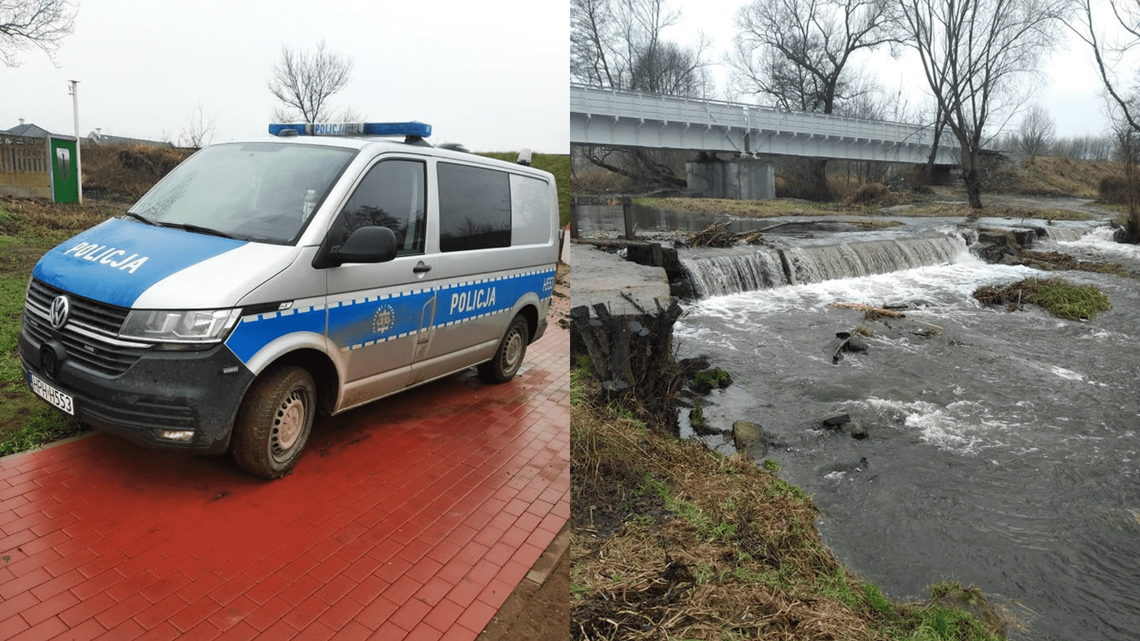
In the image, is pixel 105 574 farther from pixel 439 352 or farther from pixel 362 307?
pixel 439 352

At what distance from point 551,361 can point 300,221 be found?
3648mm

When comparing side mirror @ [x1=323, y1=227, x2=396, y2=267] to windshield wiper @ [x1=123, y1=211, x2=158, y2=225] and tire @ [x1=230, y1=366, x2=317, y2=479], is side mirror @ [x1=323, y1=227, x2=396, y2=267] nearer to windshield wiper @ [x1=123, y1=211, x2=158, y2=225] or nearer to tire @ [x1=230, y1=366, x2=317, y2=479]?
tire @ [x1=230, y1=366, x2=317, y2=479]

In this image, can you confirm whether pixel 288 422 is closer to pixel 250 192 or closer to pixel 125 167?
pixel 250 192

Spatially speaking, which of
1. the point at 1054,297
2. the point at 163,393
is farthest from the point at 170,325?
the point at 1054,297

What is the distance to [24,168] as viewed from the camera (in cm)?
1599

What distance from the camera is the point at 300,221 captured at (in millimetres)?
4004

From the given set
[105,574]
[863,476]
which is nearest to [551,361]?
[863,476]

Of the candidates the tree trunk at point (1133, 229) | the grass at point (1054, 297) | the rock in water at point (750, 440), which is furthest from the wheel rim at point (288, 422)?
the tree trunk at point (1133, 229)

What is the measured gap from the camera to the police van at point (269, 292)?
3.44 metres

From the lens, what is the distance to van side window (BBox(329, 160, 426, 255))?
4203 millimetres

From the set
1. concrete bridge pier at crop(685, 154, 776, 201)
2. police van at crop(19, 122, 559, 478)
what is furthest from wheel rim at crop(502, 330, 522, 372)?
concrete bridge pier at crop(685, 154, 776, 201)

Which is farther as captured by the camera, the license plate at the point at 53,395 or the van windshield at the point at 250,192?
the van windshield at the point at 250,192

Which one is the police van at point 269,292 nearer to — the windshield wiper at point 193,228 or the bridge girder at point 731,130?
the windshield wiper at point 193,228

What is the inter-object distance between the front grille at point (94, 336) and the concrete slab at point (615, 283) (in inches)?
178
